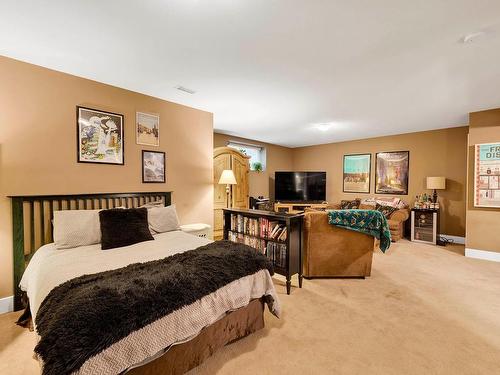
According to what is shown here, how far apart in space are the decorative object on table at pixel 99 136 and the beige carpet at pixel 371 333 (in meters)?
1.83

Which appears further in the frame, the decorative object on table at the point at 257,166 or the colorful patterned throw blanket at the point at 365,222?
the decorative object on table at the point at 257,166

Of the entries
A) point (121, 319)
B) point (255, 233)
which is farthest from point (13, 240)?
point (255, 233)

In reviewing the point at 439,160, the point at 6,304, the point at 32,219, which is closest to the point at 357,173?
the point at 439,160

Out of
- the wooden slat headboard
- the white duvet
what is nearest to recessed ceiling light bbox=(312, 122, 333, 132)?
the white duvet

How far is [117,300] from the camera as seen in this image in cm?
131

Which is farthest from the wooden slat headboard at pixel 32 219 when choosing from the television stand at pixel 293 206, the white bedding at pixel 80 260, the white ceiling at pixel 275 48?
the television stand at pixel 293 206

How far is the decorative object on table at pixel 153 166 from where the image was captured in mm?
3406

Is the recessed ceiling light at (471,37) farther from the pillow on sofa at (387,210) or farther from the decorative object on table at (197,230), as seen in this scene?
the pillow on sofa at (387,210)

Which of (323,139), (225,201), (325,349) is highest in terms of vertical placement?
(323,139)

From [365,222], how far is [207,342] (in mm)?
2364

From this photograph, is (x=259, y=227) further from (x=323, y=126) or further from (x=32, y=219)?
(x=323, y=126)

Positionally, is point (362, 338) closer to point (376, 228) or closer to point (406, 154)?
point (376, 228)

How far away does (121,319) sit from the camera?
125 centimetres

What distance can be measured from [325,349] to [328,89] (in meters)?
2.94
